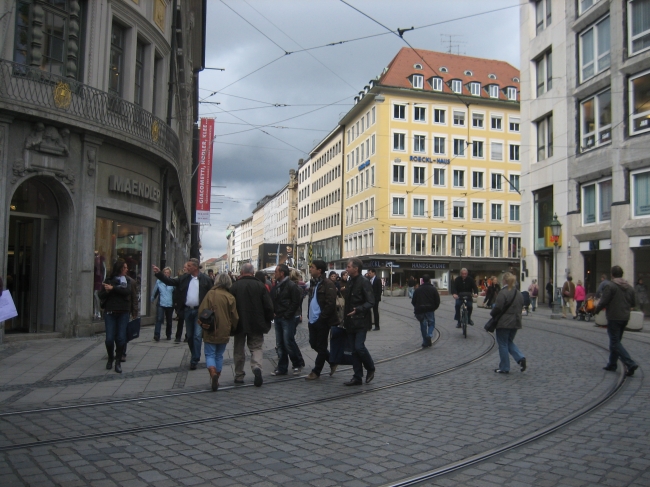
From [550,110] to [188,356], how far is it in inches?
1054

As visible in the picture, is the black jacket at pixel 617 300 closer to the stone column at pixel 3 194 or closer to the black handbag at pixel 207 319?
the black handbag at pixel 207 319

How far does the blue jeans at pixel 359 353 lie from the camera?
8984 mm

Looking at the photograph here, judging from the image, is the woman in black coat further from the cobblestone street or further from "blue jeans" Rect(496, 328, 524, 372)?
"blue jeans" Rect(496, 328, 524, 372)

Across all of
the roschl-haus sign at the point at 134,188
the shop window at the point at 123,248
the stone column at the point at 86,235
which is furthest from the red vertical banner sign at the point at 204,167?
the stone column at the point at 86,235

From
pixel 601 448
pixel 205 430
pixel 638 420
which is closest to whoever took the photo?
pixel 601 448

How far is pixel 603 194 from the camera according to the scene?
2806cm

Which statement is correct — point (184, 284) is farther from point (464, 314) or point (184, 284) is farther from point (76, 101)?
point (464, 314)

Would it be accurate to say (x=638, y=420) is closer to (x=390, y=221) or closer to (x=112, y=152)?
(x=112, y=152)

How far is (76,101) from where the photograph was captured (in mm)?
14719

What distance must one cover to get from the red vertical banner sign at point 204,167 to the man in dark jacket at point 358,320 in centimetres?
2503

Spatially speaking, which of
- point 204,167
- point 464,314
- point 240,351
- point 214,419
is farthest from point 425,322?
point 204,167

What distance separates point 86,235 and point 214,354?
315 inches

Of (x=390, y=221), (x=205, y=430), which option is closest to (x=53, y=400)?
(x=205, y=430)

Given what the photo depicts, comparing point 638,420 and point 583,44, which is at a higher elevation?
point 583,44
